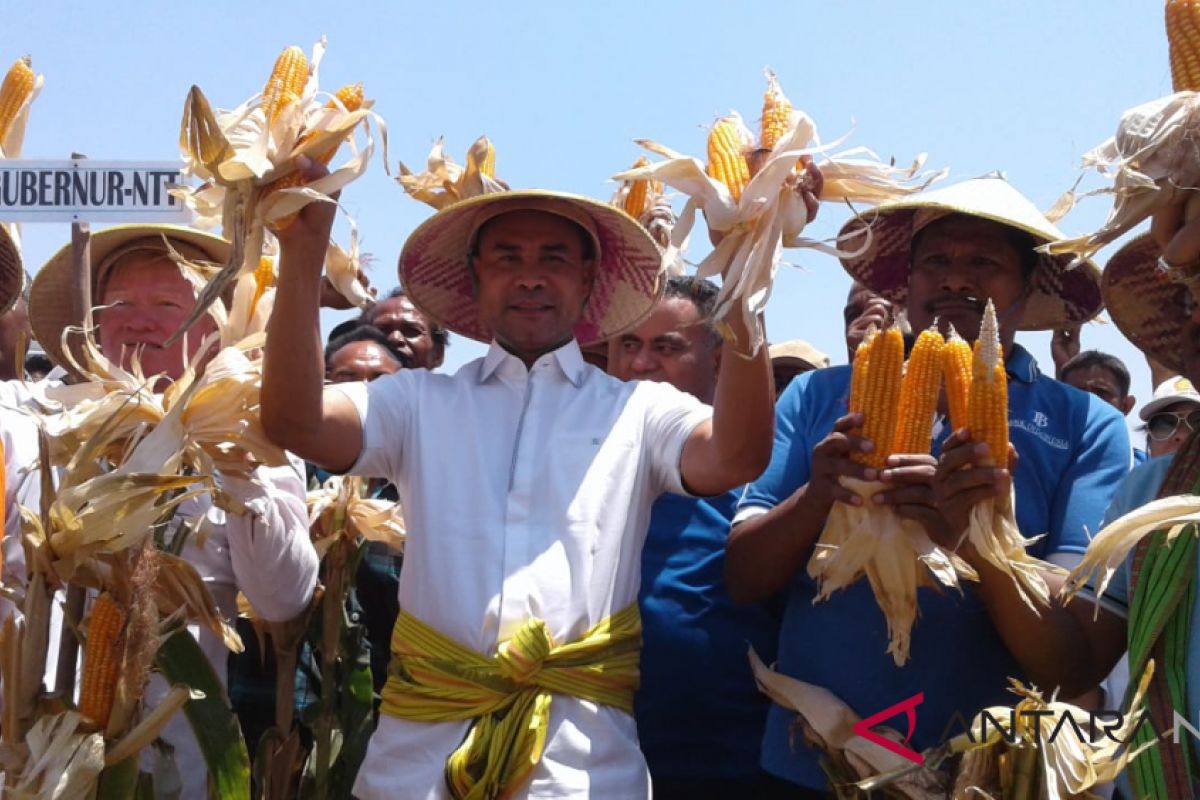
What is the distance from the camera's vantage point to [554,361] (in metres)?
3.44

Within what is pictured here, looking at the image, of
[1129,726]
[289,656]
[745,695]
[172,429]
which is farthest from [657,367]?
[1129,726]

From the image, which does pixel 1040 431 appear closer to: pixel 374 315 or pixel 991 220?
pixel 991 220

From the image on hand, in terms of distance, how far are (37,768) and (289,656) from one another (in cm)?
136

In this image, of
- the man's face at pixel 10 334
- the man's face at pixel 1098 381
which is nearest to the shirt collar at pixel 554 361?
the man's face at pixel 10 334

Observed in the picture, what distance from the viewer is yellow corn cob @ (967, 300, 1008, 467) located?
2.93 m

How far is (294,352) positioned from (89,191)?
0.74m

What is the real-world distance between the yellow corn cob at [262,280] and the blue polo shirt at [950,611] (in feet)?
4.44

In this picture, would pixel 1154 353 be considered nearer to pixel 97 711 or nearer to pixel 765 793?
pixel 765 793

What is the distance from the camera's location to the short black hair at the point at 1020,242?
12.0 feet

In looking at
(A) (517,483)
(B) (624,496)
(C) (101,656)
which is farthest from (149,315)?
(B) (624,496)

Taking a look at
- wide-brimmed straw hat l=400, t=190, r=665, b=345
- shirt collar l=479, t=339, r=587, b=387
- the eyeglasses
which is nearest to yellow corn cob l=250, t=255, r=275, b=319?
wide-brimmed straw hat l=400, t=190, r=665, b=345

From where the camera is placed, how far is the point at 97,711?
10.2 feet

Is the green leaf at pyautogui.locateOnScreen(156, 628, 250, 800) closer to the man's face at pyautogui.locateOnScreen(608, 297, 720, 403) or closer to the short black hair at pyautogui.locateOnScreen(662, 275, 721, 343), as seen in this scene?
the man's face at pyautogui.locateOnScreen(608, 297, 720, 403)

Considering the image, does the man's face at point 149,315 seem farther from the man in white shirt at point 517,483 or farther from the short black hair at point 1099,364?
the short black hair at point 1099,364
